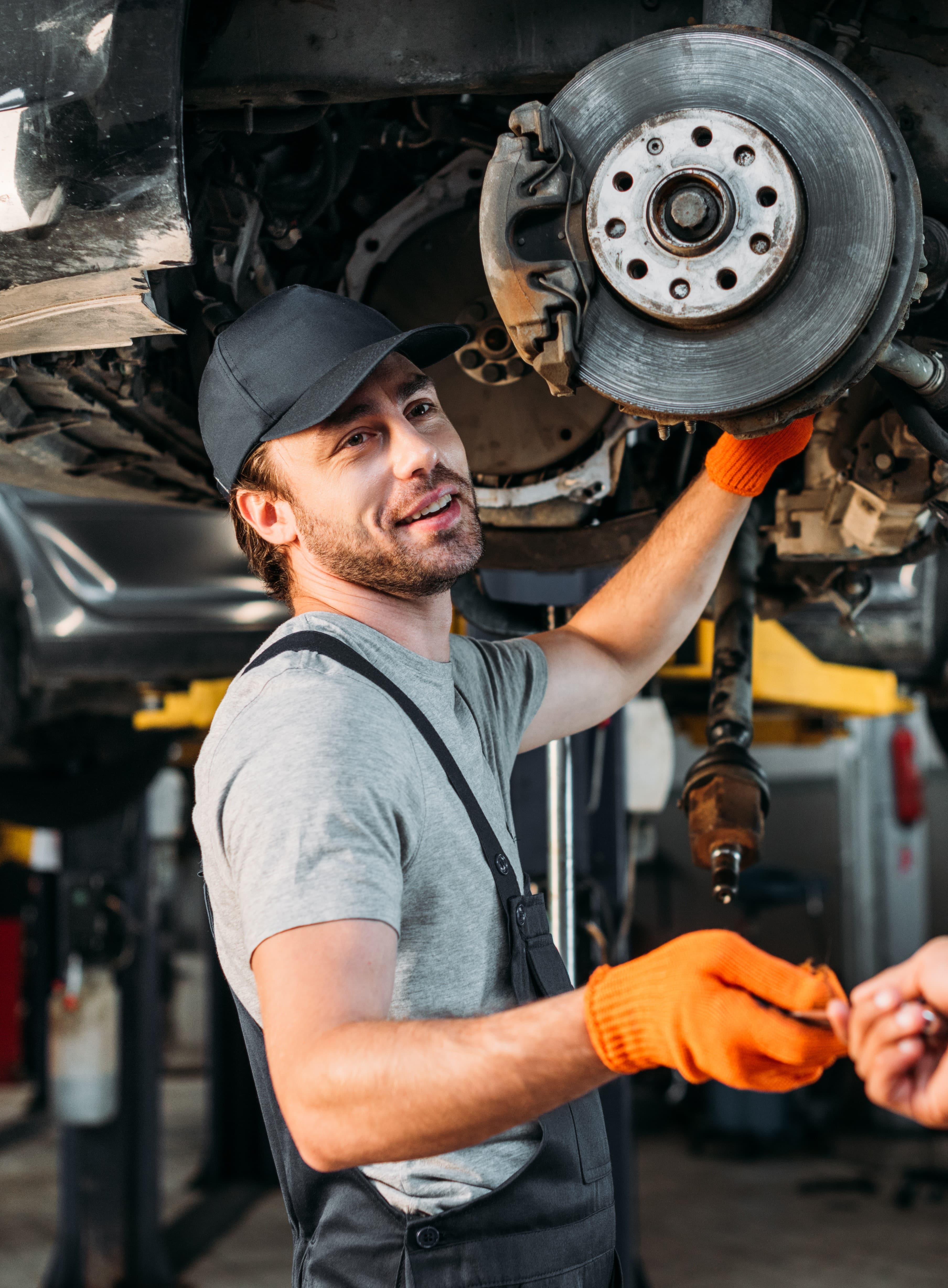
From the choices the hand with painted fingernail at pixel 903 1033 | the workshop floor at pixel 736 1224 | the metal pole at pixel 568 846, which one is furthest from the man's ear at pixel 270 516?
the workshop floor at pixel 736 1224

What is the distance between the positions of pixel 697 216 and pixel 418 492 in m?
0.40

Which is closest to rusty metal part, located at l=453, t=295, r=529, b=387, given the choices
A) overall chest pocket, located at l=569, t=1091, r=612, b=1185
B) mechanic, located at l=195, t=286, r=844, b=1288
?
mechanic, located at l=195, t=286, r=844, b=1288

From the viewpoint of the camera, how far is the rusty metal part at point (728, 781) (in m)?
1.58

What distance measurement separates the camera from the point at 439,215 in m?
1.82

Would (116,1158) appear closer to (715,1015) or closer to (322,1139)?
(322,1139)

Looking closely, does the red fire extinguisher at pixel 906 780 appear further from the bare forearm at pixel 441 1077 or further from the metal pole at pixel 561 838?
the bare forearm at pixel 441 1077

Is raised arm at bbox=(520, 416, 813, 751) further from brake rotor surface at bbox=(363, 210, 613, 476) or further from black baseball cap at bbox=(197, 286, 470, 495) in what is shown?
black baseball cap at bbox=(197, 286, 470, 495)

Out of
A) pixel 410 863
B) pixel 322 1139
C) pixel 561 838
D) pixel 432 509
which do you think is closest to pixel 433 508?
pixel 432 509

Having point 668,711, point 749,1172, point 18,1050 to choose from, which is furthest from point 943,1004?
point 18,1050

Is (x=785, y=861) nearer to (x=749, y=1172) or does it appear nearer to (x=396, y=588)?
(x=749, y=1172)

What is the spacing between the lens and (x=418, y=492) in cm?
135

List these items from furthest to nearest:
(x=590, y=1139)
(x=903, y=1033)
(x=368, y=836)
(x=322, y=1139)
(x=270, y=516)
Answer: (x=270, y=516), (x=590, y=1139), (x=368, y=836), (x=322, y=1139), (x=903, y=1033)

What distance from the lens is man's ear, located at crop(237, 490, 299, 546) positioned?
1.39 meters

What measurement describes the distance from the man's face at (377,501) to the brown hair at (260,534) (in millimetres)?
15
